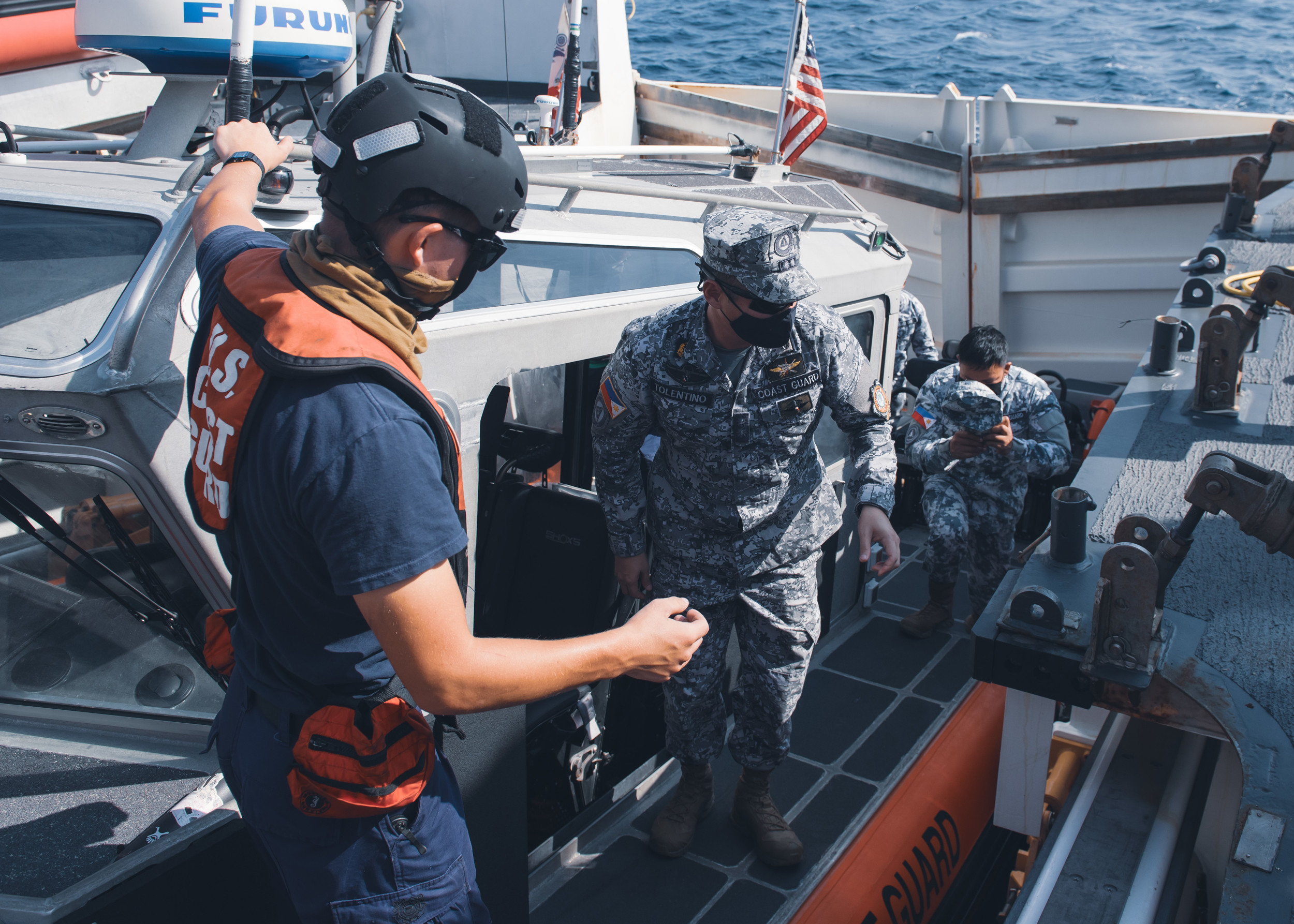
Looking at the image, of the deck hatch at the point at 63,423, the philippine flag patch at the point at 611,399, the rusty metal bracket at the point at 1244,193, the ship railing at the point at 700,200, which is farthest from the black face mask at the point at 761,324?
the rusty metal bracket at the point at 1244,193

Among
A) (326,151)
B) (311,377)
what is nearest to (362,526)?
(311,377)

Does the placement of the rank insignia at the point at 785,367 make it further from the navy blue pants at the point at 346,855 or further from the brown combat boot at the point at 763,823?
the navy blue pants at the point at 346,855

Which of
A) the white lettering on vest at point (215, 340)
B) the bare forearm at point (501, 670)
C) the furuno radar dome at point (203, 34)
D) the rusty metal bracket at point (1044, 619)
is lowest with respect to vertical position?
the rusty metal bracket at point (1044, 619)

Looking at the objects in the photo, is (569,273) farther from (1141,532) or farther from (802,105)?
(802,105)

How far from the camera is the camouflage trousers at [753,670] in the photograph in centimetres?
256

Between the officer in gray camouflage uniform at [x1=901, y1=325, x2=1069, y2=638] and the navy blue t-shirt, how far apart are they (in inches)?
121

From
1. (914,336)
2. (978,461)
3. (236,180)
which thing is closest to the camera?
(236,180)

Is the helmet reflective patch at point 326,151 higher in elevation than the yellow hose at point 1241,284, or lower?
higher

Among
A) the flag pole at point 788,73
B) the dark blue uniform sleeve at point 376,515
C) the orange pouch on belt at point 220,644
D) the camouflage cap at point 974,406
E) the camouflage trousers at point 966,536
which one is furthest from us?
the flag pole at point 788,73

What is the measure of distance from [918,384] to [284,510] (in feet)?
16.1

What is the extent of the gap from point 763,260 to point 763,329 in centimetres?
18

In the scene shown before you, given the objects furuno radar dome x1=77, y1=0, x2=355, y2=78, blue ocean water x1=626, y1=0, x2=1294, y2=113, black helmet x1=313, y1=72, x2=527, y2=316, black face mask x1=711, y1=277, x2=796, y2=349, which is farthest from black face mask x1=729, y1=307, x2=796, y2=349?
blue ocean water x1=626, y1=0, x2=1294, y2=113

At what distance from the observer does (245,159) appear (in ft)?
6.77

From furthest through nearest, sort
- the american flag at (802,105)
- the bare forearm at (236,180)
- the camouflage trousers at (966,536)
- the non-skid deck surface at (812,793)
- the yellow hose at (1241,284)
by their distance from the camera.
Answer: the american flag at (802,105), the camouflage trousers at (966,536), the yellow hose at (1241,284), the non-skid deck surface at (812,793), the bare forearm at (236,180)
